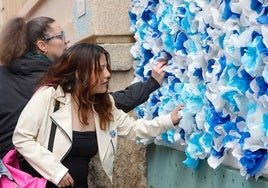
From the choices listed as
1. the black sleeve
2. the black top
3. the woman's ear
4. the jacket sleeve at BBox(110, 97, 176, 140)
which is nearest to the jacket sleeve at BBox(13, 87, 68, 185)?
the black top

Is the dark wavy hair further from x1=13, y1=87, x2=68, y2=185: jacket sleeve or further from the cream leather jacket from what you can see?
x1=13, y1=87, x2=68, y2=185: jacket sleeve

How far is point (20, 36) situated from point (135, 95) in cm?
96

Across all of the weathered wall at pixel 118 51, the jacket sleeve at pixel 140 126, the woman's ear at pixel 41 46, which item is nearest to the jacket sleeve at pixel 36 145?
the jacket sleeve at pixel 140 126

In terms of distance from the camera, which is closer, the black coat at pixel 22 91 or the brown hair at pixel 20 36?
the black coat at pixel 22 91

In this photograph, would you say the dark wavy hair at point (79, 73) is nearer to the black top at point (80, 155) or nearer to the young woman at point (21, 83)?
the black top at point (80, 155)

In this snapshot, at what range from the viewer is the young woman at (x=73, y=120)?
3346 mm

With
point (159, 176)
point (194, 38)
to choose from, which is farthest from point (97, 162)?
point (194, 38)

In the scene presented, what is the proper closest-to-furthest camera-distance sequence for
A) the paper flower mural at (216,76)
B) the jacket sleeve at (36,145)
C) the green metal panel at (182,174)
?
the paper flower mural at (216,76) → the green metal panel at (182,174) → the jacket sleeve at (36,145)

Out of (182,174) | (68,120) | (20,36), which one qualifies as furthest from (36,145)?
(20,36)

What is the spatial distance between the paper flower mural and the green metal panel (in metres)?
0.08

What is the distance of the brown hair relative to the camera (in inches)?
162

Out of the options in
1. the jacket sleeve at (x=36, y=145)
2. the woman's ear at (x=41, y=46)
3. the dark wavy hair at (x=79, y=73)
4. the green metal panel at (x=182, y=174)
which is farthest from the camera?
the woman's ear at (x=41, y=46)

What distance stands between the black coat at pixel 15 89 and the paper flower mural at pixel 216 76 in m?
0.87

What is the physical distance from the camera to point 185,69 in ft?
12.1
